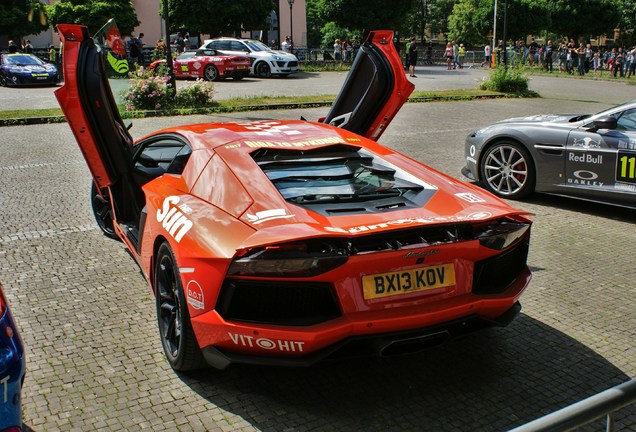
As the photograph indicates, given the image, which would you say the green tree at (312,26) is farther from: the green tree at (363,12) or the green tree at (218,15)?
the green tree at (218,15)

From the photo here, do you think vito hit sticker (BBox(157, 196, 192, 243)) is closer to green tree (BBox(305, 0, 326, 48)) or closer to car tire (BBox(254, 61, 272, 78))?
car tire (BBox(254, 61, 272, 78))

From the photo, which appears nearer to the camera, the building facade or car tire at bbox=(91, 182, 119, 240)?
car tire at bbox=(91, 182, 119, 240)

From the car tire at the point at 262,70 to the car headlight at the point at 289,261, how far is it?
85.4 feet

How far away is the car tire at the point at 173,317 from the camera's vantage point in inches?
151

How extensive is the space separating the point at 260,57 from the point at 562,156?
21974 mm

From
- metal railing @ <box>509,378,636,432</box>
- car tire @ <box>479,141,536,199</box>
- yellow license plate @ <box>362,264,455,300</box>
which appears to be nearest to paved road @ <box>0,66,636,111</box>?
car tire @ <box>479,141,536,199</box>

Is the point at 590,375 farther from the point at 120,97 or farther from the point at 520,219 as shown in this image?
the point at 120,97

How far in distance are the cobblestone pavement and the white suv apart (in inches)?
877

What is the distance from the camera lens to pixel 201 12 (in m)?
39.2

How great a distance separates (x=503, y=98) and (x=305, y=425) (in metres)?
20.0

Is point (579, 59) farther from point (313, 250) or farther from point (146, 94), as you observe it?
point (313, 250)

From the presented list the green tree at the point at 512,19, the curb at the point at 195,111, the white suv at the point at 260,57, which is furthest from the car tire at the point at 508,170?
the green tree at the point at 512,19

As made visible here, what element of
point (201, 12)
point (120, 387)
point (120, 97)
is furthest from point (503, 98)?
point (201, 12)

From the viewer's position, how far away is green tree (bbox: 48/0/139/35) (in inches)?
1658
